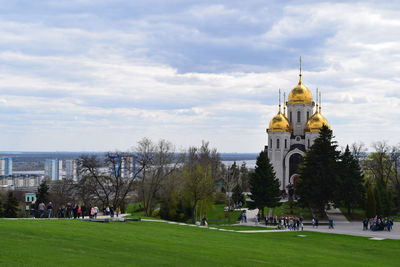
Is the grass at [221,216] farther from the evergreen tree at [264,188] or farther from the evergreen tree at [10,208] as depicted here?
the evergreen tree at [10,208]

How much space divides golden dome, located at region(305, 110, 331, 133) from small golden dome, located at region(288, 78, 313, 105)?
293cm

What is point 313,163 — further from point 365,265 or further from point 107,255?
point 107,255

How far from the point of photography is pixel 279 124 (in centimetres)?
7700

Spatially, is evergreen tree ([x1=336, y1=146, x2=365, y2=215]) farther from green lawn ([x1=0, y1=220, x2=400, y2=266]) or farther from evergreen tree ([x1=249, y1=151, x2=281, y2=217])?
green lawn ([x1=0, y1=220, x2=400, y2=266])

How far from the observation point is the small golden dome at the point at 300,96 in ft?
257

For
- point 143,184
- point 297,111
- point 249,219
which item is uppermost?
point 297,111

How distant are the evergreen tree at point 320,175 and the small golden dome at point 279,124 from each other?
23.8m

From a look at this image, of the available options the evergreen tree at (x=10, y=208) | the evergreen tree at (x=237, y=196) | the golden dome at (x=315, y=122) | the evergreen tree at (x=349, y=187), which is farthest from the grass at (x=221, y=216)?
the evergreen tree at (x=10, y=208)

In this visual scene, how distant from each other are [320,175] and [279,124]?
26.6 m

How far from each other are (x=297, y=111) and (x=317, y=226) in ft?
118

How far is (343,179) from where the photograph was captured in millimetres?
51219

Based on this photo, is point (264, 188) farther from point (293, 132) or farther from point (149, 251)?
point (149, 251)

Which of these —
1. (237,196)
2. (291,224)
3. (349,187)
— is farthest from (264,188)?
(237,196)

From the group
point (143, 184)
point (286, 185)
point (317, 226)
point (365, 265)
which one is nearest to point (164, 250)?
point (365, 265)
